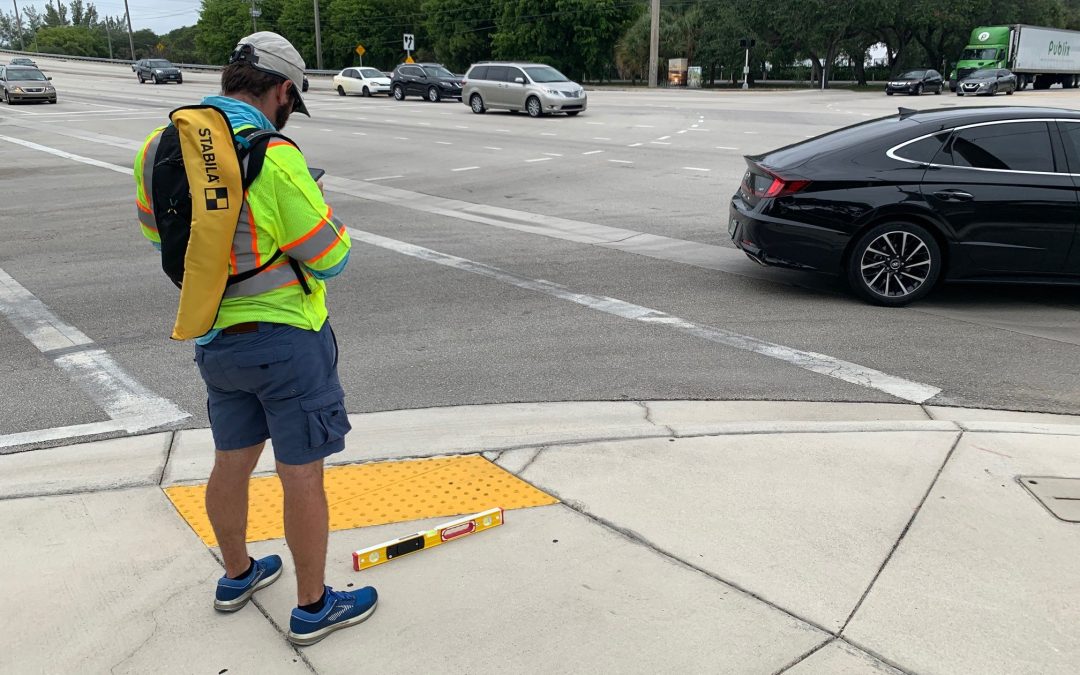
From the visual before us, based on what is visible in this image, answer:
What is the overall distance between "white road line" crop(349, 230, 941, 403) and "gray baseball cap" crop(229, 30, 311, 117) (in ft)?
13.3

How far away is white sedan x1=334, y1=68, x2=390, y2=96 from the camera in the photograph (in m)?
43.8

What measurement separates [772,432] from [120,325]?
494 cm

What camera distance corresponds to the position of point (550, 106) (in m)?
28.5

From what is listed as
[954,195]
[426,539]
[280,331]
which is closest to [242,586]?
[426,539]

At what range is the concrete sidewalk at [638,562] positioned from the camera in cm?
294

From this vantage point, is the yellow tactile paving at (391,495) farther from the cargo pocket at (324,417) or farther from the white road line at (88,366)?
the white road line at (88,366)

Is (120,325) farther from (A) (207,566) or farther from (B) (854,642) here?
(B) (854,642)

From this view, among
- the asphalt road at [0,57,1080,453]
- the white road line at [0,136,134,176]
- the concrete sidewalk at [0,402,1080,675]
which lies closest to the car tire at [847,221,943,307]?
the asphalt road at [0,57,1080,453]

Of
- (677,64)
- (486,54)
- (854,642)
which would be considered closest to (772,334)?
(854,642)

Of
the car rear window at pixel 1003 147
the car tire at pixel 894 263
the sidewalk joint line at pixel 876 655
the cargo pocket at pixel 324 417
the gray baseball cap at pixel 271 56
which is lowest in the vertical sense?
the sidewalk joint line at pixel 876 655

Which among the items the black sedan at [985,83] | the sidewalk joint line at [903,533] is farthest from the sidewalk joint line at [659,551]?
the black sedan at [985,83]

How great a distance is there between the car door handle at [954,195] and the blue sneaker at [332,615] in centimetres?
575

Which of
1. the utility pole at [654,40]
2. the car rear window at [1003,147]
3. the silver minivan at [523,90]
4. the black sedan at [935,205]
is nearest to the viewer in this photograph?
the black sedan at [935,205]

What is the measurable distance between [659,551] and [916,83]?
50.4m
